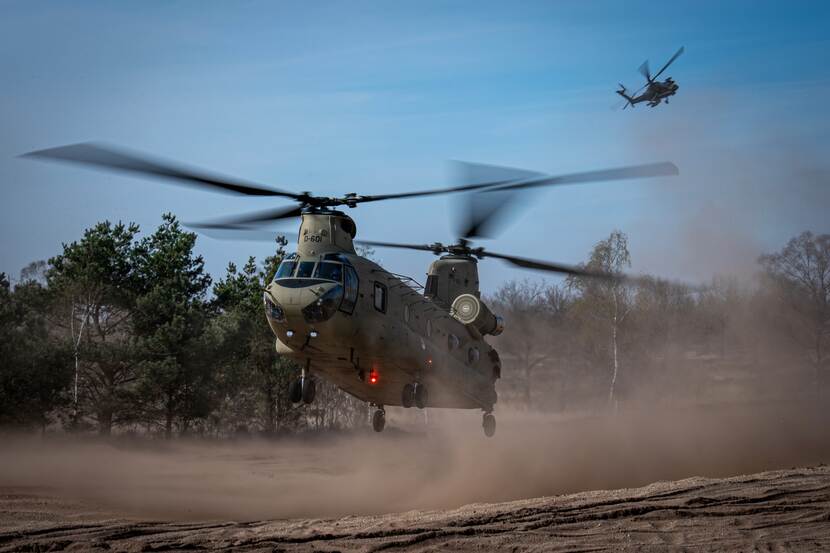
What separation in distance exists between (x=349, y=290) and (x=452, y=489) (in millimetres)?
6128

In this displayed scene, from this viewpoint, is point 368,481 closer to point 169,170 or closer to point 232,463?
point 232,463

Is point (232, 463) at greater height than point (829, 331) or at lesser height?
lesser

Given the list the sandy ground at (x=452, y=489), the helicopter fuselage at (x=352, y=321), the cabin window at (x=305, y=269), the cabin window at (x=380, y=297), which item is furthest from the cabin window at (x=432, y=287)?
the cabin window at (x=305, y=269)

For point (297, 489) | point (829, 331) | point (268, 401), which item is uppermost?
point (829, 331)

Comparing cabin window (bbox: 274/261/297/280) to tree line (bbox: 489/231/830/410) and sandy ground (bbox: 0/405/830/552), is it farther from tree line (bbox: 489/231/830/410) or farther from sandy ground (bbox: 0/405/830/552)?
tree line (bbox: 489/231/830/410)

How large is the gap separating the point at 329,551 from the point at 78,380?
2070 cm

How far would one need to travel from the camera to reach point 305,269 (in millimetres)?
14578

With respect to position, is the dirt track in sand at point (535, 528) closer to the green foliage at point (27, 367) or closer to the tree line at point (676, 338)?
the green foliage at point (27, 367)

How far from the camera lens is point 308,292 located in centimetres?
1409

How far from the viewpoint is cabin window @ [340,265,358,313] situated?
14.5 metres

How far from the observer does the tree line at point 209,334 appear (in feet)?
88.4

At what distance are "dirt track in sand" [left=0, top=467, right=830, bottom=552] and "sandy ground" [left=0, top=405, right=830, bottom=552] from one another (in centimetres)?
4

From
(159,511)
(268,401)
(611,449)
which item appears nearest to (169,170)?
(159,511)

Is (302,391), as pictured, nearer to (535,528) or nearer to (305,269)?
(305,269)
